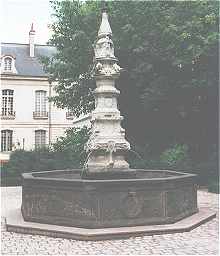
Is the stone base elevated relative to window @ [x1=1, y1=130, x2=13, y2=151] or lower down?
lower down

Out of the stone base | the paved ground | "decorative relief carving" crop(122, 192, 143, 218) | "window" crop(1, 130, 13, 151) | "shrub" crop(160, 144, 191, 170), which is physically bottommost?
the paved ground

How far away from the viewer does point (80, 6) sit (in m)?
29.6

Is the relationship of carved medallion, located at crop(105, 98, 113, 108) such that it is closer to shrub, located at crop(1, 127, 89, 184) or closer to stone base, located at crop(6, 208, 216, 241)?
stone base, located at crop(6, 208, 216, 241)

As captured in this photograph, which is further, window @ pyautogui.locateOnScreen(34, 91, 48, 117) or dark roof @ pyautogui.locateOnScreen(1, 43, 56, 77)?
window @ pyautogui.locateOnScreen(34, 91, 48, 117)

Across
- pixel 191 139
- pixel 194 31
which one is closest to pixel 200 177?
pixel 191 139

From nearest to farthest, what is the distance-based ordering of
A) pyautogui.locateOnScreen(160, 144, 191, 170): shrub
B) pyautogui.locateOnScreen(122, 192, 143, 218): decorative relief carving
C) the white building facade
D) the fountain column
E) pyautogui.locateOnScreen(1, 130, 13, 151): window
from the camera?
pyautogui.locateOnScreen(122, 192, 143, 218): decorative relief carving
the fountain column
pyautogui.locateOnScreen(160, 144, 191, 170): shrub
pyautogui.locateOnScreen(1, 130, 13, 151): window
the white building facade

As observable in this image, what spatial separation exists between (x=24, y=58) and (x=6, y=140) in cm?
1021

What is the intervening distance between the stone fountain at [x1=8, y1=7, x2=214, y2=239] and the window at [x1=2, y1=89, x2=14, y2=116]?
39.7 m

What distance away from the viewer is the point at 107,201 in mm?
A: 10719

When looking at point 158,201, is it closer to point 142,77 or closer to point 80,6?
point 142,77

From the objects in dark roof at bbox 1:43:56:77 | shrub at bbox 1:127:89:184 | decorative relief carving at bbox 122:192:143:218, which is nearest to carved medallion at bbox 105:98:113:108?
decorative relief carving at bbox 122:192:143:218

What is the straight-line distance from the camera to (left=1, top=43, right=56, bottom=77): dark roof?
51094 millimetres

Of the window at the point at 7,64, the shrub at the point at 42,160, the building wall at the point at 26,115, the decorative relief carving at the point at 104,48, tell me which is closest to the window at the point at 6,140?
the building wall at the point at 26,115

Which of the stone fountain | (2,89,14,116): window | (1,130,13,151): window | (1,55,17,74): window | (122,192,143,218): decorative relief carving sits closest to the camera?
the stone fountain
